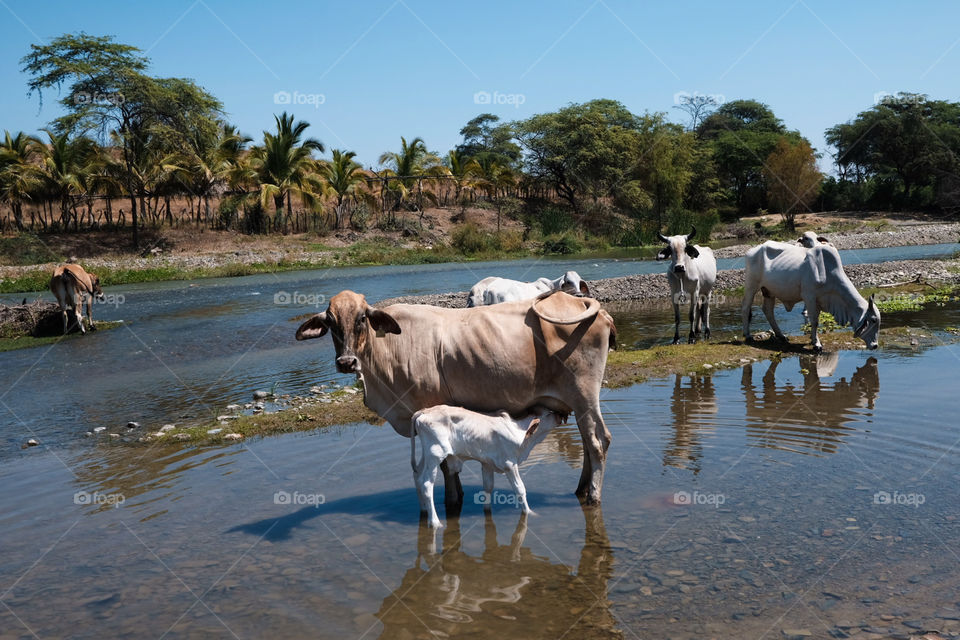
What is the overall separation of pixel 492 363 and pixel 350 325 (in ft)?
4.39

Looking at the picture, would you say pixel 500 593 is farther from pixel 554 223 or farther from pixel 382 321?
pixel 554 223

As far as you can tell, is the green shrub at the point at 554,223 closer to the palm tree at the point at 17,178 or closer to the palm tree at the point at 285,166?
the palm tree at the point at 285,166

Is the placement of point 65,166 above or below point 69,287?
above

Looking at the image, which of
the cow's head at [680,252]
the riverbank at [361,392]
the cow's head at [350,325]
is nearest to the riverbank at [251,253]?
the cow's head at [680,252]

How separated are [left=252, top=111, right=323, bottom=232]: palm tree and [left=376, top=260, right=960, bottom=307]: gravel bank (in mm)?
29190

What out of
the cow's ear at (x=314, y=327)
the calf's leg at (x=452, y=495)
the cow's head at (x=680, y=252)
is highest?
the cow's head at (x=680, y=252)

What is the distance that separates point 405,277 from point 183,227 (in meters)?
21.3

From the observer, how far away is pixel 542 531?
6.96 meters

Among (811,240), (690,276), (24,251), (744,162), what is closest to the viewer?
(811,240)

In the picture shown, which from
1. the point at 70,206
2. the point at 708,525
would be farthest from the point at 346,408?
the point at 70,206

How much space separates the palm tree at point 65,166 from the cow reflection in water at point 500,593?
47585mm

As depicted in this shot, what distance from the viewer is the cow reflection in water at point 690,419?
28.7ft

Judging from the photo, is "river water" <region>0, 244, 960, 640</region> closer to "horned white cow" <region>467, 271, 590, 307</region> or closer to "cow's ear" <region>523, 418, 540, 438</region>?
"cow's ear" <region>523, 418, 540, 438</region>

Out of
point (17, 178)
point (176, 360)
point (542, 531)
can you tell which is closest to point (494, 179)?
point (17, 178)
